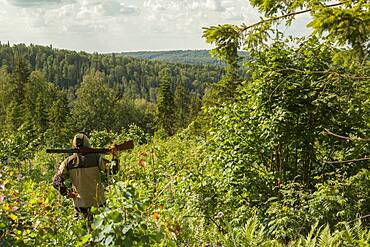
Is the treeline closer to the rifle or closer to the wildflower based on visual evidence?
the rifle

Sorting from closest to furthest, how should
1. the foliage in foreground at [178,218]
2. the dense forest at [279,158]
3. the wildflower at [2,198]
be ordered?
the foliage in foreground at [178,218] < the wildflower at [2,198] < the dense forest at [279,158]

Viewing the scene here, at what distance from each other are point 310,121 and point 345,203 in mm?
1377

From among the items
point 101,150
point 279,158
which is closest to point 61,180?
point 101,150

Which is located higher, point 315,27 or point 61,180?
point 315,27

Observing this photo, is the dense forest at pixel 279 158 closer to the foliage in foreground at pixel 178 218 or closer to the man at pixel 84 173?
the foliage in foreground at pixel 178 218

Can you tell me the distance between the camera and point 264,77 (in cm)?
614

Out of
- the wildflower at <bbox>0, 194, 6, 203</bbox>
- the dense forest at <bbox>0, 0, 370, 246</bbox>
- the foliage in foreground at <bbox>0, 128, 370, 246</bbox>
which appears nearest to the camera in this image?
the foliage in foreground at <bbox>0, 128, 370, 246</bbox>

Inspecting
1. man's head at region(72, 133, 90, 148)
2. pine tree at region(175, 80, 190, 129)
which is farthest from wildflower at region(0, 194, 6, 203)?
pine tree at region(175, 80, 190, 129)

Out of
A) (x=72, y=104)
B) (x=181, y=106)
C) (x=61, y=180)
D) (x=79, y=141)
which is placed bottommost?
(x=72, y=104)

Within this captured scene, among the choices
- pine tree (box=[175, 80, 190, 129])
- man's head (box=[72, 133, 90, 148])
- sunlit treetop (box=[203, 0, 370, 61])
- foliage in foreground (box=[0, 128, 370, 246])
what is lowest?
pine tree (box=[175, 80, 190, 129])

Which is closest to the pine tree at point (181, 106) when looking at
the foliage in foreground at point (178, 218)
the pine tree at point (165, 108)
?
the pine tree at point (165, 108)

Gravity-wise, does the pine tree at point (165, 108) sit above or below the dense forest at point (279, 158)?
below

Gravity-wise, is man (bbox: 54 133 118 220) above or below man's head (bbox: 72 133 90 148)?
below

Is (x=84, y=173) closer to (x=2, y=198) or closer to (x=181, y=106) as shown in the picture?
(x=2, y=198)
